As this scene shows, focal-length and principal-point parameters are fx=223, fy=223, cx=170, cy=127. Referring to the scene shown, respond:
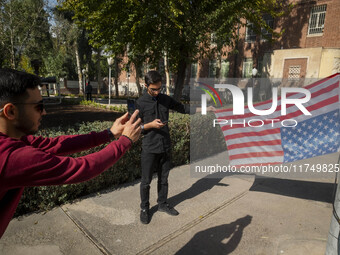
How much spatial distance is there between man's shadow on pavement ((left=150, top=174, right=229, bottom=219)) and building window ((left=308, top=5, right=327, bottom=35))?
25288 millimetres

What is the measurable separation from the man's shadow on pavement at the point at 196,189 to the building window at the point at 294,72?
21.2 meters

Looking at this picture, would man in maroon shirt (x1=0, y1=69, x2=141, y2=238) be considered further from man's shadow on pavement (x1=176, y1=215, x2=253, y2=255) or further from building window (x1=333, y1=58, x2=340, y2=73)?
building window (x1=333, y1=58, x2=340, y2=73)

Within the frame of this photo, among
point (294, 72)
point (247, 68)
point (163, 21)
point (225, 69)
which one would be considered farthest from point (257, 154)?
point (225, 69)

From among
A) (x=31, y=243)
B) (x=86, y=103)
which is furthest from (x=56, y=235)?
(x=86, y=103)

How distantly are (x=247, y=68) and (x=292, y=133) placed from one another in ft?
87.5

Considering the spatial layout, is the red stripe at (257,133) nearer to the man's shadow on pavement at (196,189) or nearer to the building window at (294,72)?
the man's shadow on pavement at (196,189)

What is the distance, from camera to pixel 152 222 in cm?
343

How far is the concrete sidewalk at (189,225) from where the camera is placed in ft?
9.40

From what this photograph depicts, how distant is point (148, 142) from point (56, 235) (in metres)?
1.78

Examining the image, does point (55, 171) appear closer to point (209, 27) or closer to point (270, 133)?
point (270, 133)

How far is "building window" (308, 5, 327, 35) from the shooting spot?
73.9 ft

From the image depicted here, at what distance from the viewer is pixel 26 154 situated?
123cm

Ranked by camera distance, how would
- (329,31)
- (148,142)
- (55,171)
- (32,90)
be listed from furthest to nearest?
(329,31), (148,142), (32,90), (55,171)

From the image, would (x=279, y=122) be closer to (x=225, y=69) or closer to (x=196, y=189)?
(x=196, y=189)
